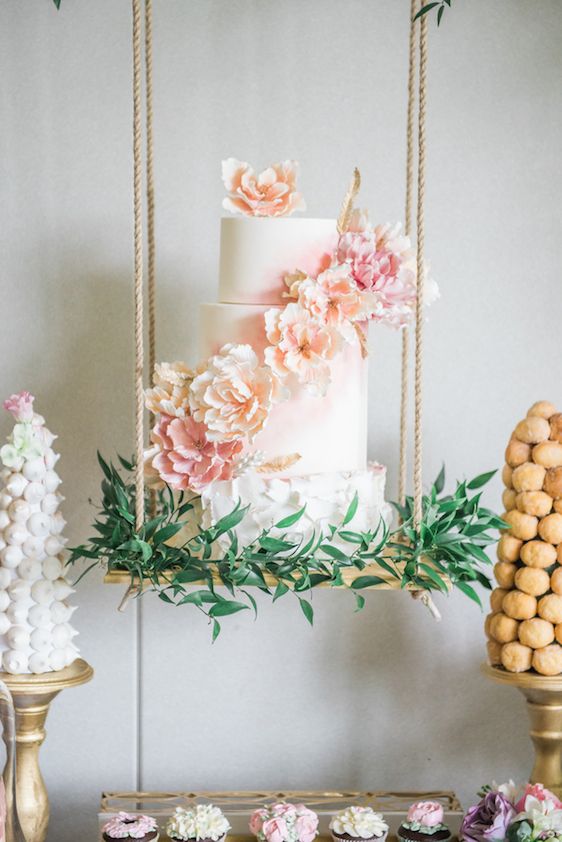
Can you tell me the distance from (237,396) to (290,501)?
148 mm

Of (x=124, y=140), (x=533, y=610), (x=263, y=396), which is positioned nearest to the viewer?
(x=263, y=396)

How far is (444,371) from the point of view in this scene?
67.6 inches

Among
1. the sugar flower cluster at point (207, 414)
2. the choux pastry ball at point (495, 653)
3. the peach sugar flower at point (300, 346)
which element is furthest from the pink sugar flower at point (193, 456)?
the choux pastry ball at point (495, 653)

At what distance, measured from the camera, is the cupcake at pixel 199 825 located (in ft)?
4.47

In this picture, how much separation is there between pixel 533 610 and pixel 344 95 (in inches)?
34.5

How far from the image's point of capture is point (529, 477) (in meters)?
1.36

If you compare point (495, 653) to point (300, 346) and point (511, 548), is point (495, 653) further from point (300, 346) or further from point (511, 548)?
point (300, 346)

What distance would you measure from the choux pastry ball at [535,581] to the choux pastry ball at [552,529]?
0.04m

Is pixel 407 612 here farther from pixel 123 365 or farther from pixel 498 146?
pixel 498 146

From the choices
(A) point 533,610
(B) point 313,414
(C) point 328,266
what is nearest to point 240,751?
(A) point 533,610

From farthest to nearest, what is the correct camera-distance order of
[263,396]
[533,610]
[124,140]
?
[124,140] → [533,610] → [263,396]

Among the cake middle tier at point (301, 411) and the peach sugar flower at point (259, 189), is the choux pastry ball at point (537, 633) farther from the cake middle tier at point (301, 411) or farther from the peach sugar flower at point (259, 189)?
the peach sugar flower at point (259, 189)

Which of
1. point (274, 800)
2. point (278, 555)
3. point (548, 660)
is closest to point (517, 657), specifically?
point (548, 660)

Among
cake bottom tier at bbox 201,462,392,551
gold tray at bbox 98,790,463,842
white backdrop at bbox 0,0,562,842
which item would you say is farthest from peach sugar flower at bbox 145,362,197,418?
gold tray at bbox 98,790,463,842
